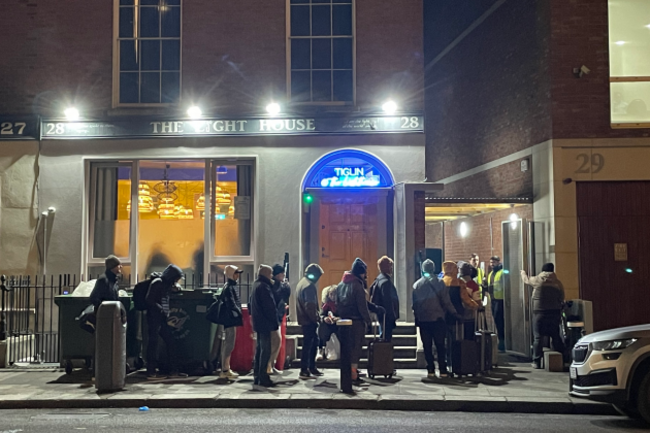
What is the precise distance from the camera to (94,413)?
8.87m

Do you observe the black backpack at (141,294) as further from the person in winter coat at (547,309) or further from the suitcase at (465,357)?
the person in winter coat at (547,309)

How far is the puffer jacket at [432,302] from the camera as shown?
35.3ft

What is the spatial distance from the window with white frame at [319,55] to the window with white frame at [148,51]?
236 cm

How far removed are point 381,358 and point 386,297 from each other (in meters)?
0.98

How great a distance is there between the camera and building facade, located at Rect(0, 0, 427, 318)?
45.4ft

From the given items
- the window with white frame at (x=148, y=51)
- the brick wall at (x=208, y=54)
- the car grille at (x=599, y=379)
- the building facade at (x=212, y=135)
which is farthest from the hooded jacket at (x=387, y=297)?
the window with white frame at (x=148, y=51)

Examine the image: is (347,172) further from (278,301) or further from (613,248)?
(613,248)

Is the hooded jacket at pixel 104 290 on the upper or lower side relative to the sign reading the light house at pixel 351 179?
lower

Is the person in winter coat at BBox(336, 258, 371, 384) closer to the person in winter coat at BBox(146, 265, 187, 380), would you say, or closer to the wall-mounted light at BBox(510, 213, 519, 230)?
the person in winter coat at BBox(146, 265, 187, 380)

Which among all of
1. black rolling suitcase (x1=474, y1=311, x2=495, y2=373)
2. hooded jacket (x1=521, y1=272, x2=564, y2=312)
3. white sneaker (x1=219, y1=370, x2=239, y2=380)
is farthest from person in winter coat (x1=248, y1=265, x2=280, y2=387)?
hooded jacket (x1=521, y1=272, x2=564, y2=312)

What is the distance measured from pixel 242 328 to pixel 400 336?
2.94 m

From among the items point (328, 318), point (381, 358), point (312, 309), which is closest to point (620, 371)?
point (381, 358)

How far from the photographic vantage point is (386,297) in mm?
11078

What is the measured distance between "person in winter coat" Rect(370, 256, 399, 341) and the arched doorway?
2.61 meters
